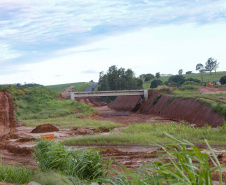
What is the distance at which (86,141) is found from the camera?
16.6 m

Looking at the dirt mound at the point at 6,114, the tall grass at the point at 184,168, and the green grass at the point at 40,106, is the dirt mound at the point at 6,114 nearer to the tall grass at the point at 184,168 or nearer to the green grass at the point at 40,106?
the green grass at the point at 40,106

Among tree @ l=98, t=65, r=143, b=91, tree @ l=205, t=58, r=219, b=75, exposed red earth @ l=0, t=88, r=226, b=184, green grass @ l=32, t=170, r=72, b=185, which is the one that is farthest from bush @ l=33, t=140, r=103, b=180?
tree @ l=205, t=58, r=219, b=75

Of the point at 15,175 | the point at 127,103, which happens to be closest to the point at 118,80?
the point at 127,103

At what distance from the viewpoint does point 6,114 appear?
3412 cm

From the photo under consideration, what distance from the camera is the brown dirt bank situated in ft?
90.2

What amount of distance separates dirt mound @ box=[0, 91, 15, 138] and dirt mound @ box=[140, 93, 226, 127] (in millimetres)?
16218

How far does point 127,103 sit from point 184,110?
26365 mm

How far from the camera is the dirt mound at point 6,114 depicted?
2612 cm

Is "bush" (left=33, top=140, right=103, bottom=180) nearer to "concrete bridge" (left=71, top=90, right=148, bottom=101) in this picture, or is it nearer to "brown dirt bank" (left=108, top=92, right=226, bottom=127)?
"brown dirt bank" (left=108, top=92, right=226, bottom=127)

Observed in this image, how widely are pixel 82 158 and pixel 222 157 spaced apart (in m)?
5.30

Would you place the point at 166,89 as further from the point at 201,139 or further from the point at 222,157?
the point at 222,157

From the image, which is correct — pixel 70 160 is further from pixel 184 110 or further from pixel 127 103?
pixel 127 103

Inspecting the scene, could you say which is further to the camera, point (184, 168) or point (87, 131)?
point (87, 131)

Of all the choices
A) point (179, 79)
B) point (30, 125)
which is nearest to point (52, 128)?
point (30, 125)
